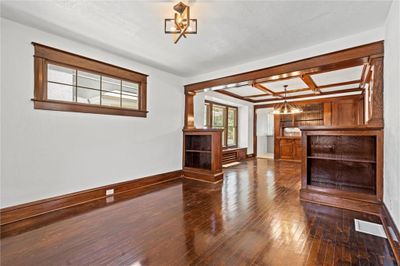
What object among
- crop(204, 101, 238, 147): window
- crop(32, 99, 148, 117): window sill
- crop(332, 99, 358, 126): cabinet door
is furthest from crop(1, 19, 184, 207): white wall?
crop(332, 99, 358, 126): cabinet door

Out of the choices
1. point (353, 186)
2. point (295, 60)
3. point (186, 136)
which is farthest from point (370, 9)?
point (186, 136)

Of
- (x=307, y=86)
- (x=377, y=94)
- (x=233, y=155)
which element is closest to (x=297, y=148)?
(x=233, y=155)

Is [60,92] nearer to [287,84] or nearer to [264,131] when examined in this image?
[287,84]

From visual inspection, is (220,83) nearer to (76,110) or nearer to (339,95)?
(76,110)

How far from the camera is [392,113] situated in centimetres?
220

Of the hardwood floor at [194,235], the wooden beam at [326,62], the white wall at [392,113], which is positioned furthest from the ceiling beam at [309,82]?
the hardwood floor at [194,235]

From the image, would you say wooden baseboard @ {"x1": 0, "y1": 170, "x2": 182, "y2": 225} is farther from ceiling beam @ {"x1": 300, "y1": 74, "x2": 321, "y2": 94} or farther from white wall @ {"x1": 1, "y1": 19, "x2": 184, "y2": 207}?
ceiling beam @ {"x1": 300, "y1": 74, "x2": 321, "y2": 94}

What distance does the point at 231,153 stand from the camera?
24.7 ft

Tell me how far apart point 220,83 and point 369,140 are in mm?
2920

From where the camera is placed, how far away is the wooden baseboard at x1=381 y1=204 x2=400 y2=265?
182 centimetres

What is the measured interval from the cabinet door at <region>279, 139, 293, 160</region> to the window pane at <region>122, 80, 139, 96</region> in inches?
255

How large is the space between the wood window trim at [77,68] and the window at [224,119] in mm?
3395

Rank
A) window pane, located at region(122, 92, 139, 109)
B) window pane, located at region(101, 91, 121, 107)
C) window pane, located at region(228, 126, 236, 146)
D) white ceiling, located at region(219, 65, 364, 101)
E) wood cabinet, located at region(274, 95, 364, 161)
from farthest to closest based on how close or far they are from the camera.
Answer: window pane, located at region(228, 126, 236, 146) → wood cabinet, located at region(274, 95, 364, 161) → white ceiling, located at region(219, 65, 364, 101) → window pane, located at region(122, 92, 139, 109) → window pane, located at region(101, 91, 121, 107)

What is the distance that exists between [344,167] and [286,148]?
4944 mm
